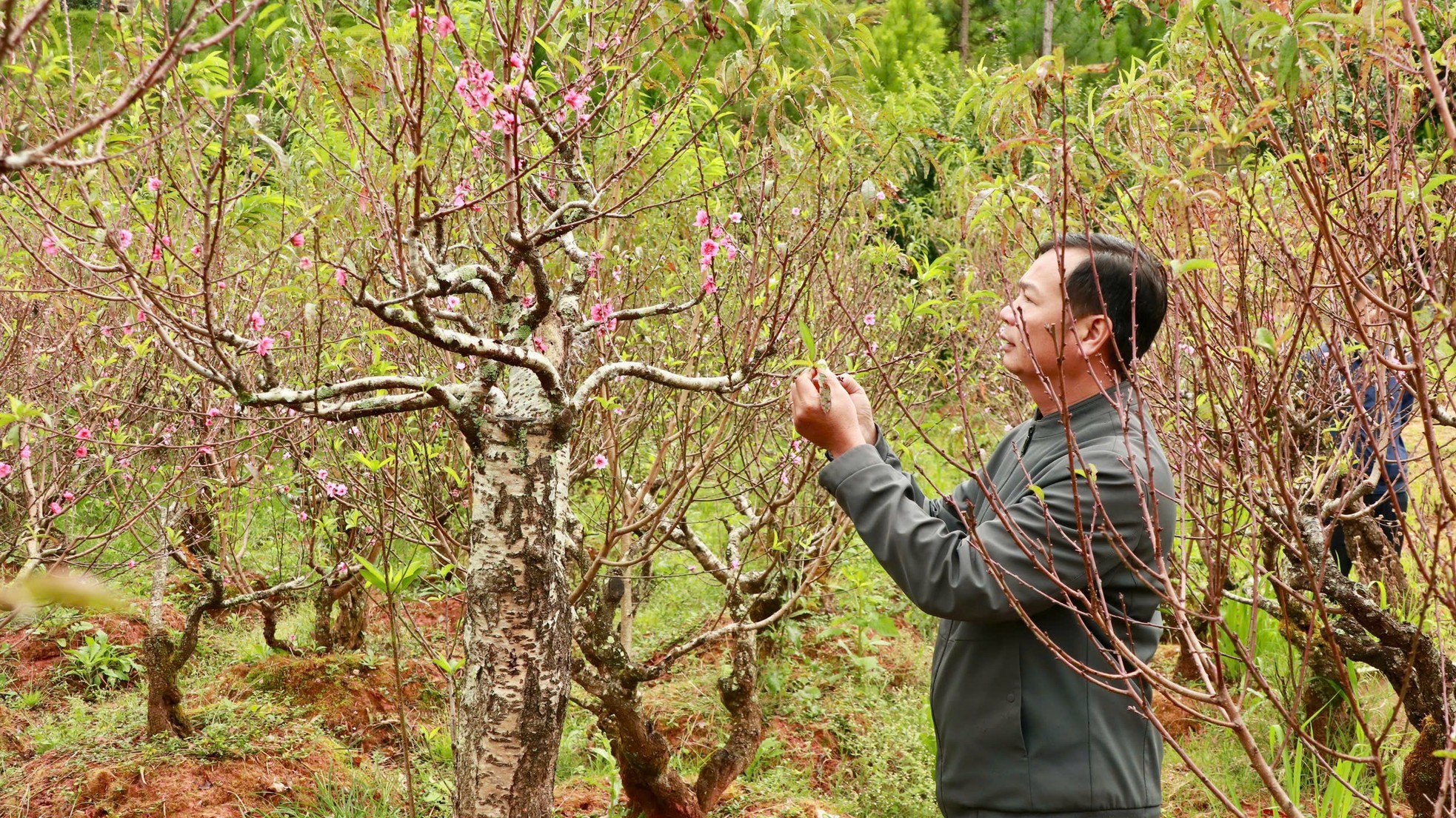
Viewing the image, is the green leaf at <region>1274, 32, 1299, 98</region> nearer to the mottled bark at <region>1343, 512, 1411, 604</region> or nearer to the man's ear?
the man's ear

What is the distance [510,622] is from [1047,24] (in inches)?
508

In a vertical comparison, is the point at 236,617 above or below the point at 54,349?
below

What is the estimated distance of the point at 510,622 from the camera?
7.86ft

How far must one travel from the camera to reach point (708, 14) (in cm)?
204

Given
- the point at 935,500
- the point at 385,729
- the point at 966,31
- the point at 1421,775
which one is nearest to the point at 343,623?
the point at 385,729

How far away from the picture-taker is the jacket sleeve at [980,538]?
1.69 meters

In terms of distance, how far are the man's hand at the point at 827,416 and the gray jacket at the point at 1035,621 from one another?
0.05 m

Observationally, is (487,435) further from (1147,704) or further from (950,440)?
(950,440)

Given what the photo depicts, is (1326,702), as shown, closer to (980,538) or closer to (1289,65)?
(980,538)

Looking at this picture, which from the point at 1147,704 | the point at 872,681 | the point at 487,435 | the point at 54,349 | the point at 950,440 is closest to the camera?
the point at 1147,704

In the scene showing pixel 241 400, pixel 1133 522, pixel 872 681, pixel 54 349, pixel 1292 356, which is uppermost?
pixel 54 349

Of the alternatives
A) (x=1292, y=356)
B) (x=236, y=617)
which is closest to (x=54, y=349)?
(x=236, y=617)

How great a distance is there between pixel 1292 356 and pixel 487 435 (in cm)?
163

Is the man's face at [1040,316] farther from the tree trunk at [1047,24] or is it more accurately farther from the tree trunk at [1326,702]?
the tree trunk at [1047,24]
